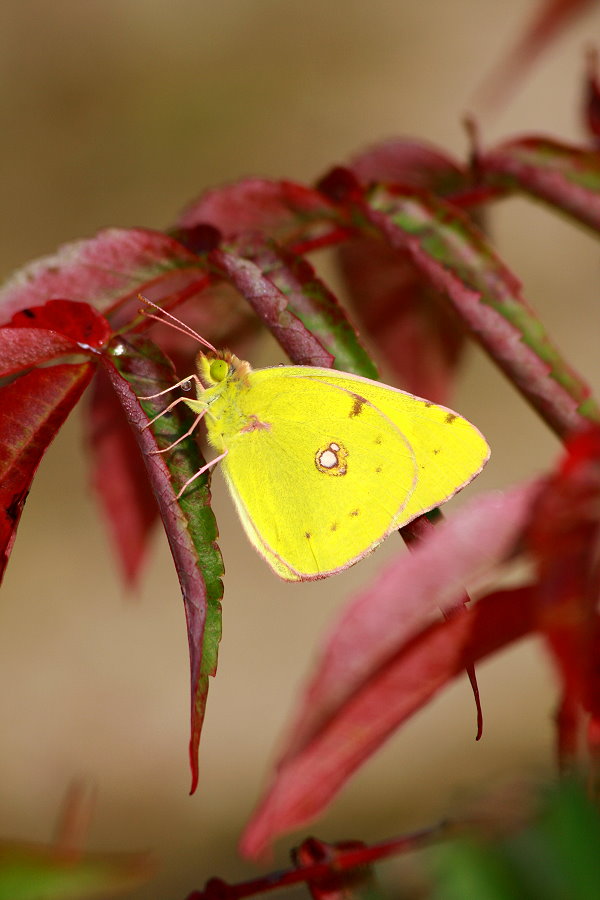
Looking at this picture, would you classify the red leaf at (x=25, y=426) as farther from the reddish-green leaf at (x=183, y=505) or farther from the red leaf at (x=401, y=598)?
the red leaf at (x=401, y=598)

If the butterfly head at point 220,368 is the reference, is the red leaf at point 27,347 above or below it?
below

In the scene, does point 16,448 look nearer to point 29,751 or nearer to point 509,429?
point 29,751

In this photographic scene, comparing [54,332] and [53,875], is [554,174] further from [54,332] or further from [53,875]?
[53,875]

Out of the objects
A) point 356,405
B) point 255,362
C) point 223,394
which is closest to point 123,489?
point 223,394

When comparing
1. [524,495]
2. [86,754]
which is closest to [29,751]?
[86,754]

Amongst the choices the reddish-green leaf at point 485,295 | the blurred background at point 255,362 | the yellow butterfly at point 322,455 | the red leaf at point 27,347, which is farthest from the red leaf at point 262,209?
the blurred background at point 255,362

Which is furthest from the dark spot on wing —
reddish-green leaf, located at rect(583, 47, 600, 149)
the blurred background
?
the blurred background

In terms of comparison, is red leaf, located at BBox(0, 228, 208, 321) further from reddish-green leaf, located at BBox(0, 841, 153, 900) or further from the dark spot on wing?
reddish-green leaf, located at BBox(0, 841, 153, 900)

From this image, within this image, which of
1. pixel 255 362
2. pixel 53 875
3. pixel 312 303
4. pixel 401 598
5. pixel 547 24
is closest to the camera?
pixel 401 598
